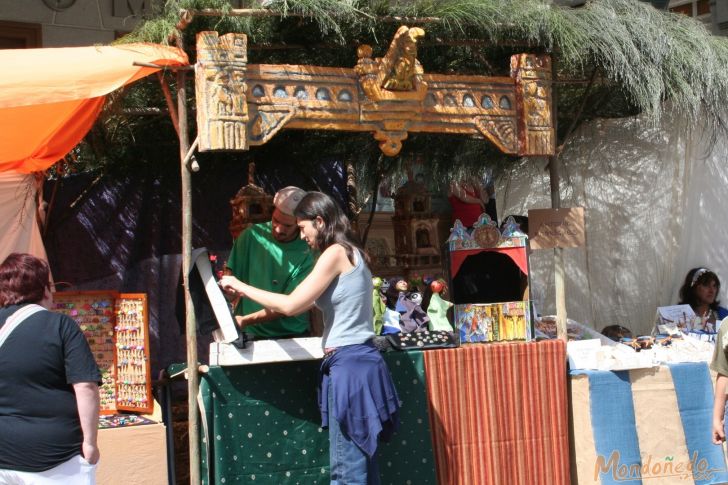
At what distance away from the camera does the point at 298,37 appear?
4910mm

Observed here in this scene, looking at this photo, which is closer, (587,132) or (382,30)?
(382,30)

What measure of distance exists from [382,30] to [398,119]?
491 millimetres

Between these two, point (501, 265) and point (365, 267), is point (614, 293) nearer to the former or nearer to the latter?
point (501, 265)

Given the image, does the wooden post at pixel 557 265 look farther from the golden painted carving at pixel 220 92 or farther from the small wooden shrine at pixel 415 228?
the golden painted carving at pixel 220 92

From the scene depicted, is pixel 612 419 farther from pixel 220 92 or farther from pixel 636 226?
pixel 220 92

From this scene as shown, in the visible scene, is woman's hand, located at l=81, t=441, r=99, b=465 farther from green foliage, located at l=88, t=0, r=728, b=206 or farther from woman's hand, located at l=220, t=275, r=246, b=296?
green foliage, located at l=88, t=0, r=728, b=206

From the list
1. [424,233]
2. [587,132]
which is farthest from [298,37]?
[587,132]

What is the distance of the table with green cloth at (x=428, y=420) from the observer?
176 inches

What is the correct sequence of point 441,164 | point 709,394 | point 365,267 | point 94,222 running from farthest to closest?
point 441,164
point 94,222
point 709,394
point 365,267

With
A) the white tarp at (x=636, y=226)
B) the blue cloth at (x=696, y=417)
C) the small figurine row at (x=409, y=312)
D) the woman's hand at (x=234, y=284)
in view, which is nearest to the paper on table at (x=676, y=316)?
the white tarp at (x=636, y=226)

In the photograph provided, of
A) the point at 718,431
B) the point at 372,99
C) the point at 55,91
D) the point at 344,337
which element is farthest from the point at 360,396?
the point at 55,91

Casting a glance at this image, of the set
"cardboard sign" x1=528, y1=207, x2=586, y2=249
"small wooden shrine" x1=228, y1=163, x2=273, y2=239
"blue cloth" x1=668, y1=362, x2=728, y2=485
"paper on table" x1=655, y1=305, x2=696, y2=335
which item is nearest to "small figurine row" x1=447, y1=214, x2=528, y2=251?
"cardboard sign" x1=528, y1=207, x2=586, y2=249

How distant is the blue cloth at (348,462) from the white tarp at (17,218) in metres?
2.24

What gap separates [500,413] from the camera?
491 centimetres
